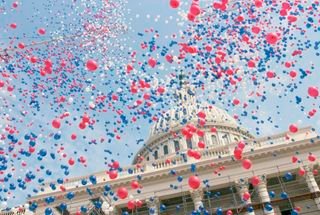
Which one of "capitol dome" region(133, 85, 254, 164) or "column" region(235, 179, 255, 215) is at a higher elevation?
"capitol dome" region(133, 85, 254, 164)

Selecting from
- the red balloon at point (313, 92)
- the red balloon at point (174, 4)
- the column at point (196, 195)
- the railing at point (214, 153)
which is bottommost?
the red balloon at point (313, 92)

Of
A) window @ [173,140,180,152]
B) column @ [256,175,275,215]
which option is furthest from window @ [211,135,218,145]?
column @ [256,175,275,215]

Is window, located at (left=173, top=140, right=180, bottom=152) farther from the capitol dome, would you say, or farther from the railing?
the railing

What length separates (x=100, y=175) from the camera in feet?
112

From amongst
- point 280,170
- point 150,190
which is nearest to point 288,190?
point 280,170

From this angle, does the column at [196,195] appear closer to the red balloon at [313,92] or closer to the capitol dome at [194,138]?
the red balloon at [313,92]

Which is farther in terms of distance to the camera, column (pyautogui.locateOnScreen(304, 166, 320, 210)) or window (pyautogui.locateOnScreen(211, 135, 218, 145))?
window (pyautogui.locateOnScreen(211, 135, 218, 145))

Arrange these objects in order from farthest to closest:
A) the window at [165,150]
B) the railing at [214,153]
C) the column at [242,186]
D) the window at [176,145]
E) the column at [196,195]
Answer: the window at [165,150], the window at [176,145], the railing at [214,153], the column at [196,195], the column at [242,186]

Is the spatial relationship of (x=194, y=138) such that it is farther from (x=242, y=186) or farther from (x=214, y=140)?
(x=242, y=186)

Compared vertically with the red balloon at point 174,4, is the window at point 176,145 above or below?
above

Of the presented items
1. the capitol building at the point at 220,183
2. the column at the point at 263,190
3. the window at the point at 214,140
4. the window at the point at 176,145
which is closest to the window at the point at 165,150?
the window at the point at 176,145

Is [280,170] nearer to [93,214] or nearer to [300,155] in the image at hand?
[300,155]

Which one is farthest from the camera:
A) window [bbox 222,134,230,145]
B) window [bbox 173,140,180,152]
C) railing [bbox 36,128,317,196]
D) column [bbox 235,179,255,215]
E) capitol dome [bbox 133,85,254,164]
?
window [bbox 173,140,180,152]

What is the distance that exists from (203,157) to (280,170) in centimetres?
614
